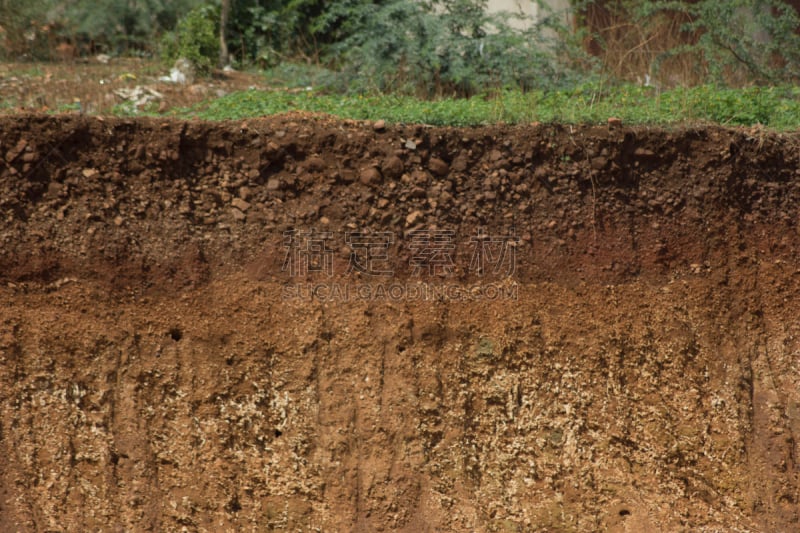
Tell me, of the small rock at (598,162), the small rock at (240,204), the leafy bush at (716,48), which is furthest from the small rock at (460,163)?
the leafy bush at (716,48)

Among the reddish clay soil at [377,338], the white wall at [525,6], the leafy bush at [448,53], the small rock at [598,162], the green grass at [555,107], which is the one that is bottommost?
Answer: the reddish clay soil at [377,338]

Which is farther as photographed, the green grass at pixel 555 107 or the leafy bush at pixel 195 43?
the leafy bush at pixel 195 43

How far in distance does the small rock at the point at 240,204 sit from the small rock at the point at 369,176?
0.61 m

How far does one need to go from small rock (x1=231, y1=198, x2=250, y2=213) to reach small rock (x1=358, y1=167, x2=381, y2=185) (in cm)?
61

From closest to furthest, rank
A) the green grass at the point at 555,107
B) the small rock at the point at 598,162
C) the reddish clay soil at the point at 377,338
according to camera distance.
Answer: the reddish clay soil at the point at 377,338 < the small rock at the point at 598,162 < the green grass at the point at 555,107

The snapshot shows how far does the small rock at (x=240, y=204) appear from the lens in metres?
3.65

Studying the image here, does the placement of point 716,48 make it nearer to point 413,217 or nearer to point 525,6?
point 525,6

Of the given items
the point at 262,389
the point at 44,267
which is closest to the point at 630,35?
the point at 262,389

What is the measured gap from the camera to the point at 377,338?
367cm

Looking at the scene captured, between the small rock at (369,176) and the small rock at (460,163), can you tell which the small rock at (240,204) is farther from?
the small rock at (460,163)

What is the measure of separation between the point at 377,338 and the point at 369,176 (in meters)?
0.84

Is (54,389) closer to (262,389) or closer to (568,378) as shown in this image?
(262,389)

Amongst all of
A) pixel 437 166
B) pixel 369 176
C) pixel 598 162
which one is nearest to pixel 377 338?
pixel 369 176

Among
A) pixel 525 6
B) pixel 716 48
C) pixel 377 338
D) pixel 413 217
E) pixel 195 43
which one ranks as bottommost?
pixel 377 338
